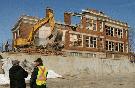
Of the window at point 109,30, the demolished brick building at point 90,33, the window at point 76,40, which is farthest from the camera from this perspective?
the window at point 109,30

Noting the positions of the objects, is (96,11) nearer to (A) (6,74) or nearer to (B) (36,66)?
(A) (6,74)

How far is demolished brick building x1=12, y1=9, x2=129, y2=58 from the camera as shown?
52.0 metres

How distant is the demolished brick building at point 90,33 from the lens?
5197 cm

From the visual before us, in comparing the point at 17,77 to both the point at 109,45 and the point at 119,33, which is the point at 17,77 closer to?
the point at 109,45

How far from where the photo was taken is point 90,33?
55.2 metres

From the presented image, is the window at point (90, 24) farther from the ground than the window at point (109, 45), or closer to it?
farther from the ground

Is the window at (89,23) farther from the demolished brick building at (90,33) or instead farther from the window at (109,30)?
the window at (109,30)

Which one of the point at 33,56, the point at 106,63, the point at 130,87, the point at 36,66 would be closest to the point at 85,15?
the point at 106,63

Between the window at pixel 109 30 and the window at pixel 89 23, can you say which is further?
the window at pixel 109 30

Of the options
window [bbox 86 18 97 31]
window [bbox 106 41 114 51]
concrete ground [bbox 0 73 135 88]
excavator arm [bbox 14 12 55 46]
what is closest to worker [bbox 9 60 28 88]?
concrete ground [bbox 0 73 135 88]

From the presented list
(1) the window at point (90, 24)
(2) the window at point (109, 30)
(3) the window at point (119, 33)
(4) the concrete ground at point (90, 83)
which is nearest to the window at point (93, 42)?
(1) the window at point (90, 24)

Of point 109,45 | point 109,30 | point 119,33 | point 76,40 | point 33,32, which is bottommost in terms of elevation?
point 109,45

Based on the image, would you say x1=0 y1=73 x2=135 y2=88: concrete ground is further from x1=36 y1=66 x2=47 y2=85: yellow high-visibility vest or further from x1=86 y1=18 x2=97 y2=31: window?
x1=86 y1=18 x2=97 y2=31: window

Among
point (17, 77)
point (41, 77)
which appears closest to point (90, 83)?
point (41, 77)
